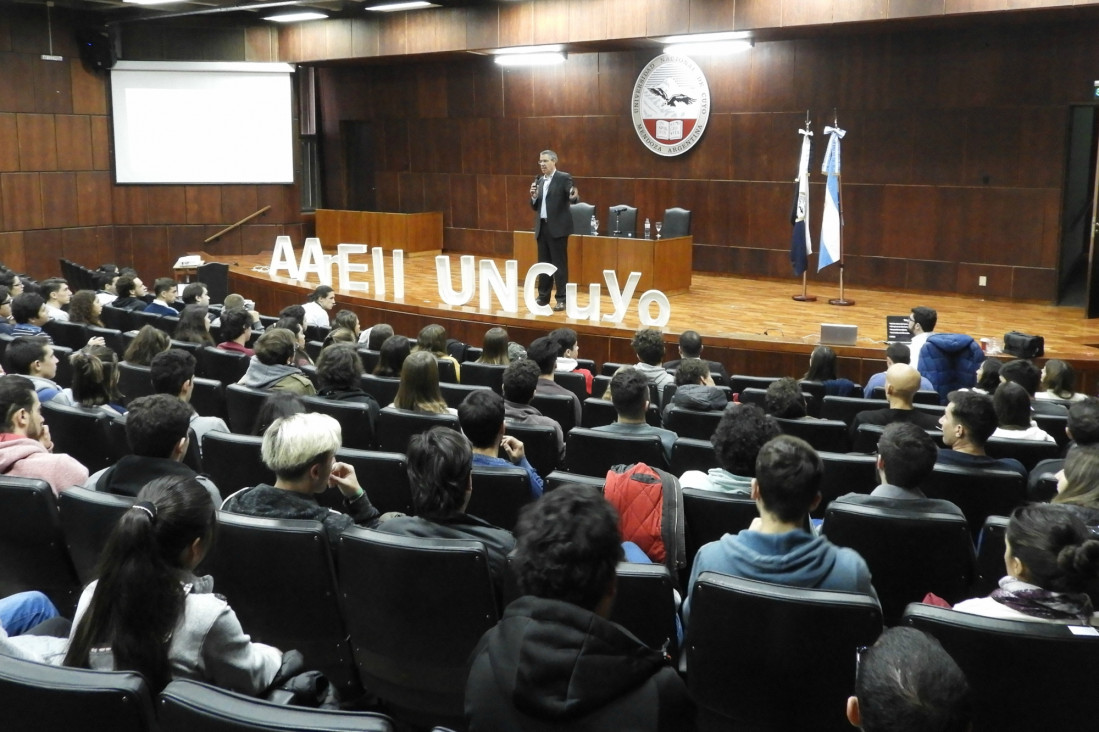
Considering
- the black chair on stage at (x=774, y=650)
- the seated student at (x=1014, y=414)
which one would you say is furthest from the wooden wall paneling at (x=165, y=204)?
the black chair on stage at (x=774, y=650)

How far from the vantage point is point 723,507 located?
3.02 meters

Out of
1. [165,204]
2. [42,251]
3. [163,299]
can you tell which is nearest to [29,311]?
[163,299]

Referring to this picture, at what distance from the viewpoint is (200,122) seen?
1393cm

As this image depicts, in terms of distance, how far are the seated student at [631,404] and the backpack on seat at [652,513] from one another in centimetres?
100

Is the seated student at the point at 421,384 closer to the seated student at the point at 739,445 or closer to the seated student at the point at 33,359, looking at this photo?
the seated student at the point at 739,445

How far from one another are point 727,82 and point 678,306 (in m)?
3.56

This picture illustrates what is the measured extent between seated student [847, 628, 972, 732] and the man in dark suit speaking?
25.6ft

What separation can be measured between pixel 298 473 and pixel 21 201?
12.2 metres

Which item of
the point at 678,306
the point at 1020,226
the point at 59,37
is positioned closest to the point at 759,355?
the point at 678,306

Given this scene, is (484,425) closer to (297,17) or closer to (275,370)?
(275,370)

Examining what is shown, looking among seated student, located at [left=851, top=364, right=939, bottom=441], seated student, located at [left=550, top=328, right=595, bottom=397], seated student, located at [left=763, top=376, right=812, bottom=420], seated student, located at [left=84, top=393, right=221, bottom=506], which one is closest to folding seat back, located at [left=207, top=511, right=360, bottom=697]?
seated student, located at [left=84, top=393, right=221, bottom=506]

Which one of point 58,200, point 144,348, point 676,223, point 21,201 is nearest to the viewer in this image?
point 144,348

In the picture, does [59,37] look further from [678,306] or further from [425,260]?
[678,306]

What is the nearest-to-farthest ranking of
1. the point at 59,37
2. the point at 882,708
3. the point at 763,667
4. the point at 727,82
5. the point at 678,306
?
1. the point at 882,708
2. the point at 763,667
3. the point at 678,306
4. the point at 727,82
5. the point at 59,37
